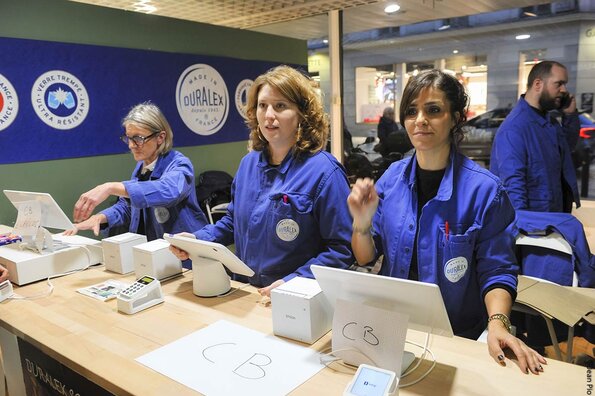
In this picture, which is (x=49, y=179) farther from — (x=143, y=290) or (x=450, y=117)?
(x=450, y=117)

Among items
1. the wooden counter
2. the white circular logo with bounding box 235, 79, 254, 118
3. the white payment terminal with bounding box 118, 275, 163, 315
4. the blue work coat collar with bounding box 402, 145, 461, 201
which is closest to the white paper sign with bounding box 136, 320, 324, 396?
the wooden counter

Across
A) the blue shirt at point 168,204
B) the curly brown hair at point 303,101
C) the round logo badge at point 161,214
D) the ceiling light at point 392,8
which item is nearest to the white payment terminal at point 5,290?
the blue shirt at point 168,204

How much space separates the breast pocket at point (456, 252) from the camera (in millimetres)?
1431

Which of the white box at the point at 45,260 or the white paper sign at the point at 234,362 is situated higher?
the white box at the point at 45,260

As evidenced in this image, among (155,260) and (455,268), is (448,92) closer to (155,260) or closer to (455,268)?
(455,268)

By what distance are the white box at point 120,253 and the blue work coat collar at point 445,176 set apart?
1.26 metres

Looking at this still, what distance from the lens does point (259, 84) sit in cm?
188

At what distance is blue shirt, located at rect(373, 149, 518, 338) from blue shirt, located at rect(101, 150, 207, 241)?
115 cm

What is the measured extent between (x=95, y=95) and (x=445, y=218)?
3.01 m

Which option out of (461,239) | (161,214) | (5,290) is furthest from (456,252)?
(5,290)

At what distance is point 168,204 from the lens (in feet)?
7.53

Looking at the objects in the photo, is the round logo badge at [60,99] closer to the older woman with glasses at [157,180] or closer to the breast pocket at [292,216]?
the older woman with glasses at [157,180]

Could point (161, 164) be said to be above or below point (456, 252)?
above

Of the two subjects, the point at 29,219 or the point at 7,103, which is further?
the point at 7,103
